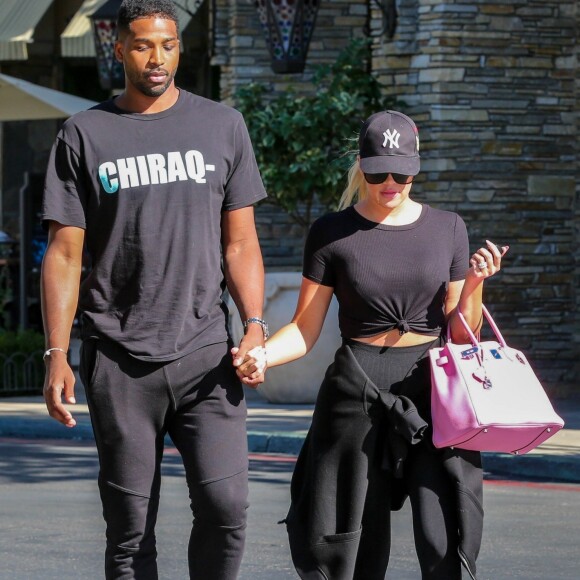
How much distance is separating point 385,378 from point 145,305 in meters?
0.81

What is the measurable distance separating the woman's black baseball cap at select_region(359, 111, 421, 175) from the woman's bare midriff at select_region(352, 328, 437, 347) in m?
0.48

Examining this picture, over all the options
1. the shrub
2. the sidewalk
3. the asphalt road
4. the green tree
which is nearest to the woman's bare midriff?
the asphalt road

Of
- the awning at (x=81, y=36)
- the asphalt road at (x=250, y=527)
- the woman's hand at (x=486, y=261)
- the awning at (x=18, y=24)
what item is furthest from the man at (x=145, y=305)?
the awning at (x=18, y=24)

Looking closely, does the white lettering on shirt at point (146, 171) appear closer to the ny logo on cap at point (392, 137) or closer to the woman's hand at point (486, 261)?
the ny logo on cap at point (392, 137)

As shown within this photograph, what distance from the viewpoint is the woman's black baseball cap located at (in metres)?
5.04

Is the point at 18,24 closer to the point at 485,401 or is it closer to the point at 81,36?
the point at 81,36

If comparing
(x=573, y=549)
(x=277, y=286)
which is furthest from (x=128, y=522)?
(x=277, y=286)

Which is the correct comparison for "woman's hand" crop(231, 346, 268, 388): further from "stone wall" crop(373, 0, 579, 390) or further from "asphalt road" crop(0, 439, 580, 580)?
"stone wall" crop(373, 0, 579, 390)

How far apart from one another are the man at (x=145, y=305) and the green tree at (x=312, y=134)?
9.14 m

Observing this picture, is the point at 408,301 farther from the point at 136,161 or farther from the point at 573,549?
the point at 573,549

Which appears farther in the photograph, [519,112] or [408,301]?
[519,112]

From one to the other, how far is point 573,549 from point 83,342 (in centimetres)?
341

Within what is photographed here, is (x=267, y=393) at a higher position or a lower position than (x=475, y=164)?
lower

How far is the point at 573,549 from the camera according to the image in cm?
749
